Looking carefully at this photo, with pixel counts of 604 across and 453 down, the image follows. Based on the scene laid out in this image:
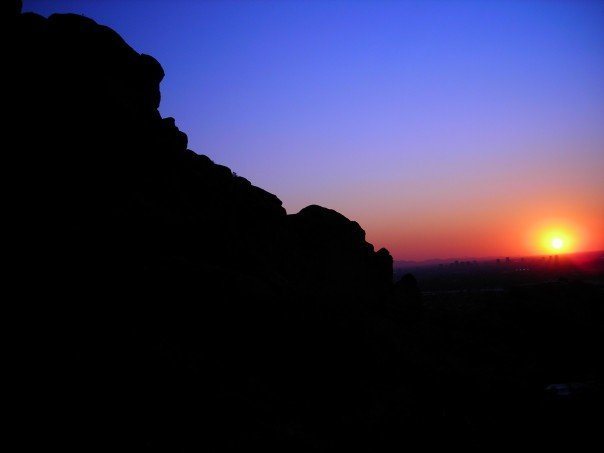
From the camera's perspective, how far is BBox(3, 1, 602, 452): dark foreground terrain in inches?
406

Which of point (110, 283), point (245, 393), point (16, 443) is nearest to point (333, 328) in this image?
point (245, 393)

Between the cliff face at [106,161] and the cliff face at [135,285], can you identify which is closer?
the cliff face at [135,285]

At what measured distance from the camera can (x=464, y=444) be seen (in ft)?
58.3

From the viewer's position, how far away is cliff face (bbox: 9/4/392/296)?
48.9 ft

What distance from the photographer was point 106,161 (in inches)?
708

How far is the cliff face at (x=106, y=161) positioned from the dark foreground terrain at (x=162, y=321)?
79 mm

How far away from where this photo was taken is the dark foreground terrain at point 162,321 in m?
10.3

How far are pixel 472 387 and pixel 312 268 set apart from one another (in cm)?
1761

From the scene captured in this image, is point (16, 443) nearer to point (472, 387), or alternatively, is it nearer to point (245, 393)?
point (245, 393)

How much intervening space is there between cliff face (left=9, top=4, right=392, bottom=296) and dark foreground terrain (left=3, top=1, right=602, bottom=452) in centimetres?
8

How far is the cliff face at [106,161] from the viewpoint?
48.9 feet

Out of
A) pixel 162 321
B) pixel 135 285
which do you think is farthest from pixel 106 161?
pixel 162 321

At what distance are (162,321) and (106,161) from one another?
998 centimetres

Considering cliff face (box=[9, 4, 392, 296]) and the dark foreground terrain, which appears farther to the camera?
cliff face (box=[9, 4, 392, 296])
